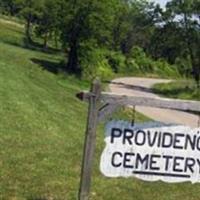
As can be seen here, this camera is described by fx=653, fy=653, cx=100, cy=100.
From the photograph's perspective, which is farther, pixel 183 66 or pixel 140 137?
pixel 183 66

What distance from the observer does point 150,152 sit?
7.66 meters

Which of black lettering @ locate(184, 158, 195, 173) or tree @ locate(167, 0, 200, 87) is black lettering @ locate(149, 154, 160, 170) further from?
tree @ locate(167, 0, 200, 87)

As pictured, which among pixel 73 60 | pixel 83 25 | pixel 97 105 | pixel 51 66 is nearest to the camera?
pixel 97 105

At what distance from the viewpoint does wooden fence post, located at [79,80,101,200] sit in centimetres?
745

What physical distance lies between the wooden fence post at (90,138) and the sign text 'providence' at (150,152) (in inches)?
7.7

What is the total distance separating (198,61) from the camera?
5841 centimetres

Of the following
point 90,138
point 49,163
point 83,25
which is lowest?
point 49,163

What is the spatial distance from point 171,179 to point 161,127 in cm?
63

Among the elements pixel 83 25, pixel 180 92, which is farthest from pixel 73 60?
pixel 180 92

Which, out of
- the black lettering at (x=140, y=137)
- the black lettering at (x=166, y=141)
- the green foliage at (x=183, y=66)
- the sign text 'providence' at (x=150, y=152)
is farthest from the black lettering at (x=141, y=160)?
the green foliage at (x=183, y=66)

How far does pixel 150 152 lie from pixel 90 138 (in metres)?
0.73

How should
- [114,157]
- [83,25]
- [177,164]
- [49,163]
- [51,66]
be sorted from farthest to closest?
1. [83,25]
2. [51,66]
3. [49,163]
4. [177,164]
5. [114,157]

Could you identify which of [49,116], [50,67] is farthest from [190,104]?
[50,67]

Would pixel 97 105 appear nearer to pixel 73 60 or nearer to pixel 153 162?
pixel 153 162
